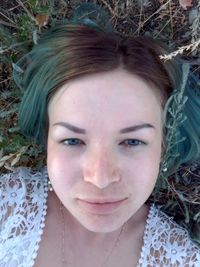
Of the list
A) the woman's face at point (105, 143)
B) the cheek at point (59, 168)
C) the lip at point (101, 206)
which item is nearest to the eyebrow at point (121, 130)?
the woman's face at point (105, 143)

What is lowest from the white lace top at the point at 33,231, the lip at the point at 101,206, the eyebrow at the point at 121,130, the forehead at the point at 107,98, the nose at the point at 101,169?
the white lace top at the point at 33,231

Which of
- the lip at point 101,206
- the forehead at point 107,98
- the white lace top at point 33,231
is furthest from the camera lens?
the white lace top at point 33,231

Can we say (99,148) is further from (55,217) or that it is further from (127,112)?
(55,217)

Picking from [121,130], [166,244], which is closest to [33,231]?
[166,244]

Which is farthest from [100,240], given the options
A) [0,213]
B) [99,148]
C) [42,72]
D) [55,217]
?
[42,72]

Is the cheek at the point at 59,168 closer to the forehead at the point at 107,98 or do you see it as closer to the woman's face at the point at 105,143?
the woman's face at the point at 105,143

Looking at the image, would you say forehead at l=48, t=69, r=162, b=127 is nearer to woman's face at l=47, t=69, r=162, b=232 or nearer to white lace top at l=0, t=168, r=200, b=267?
woman's face at l=47, t=69, r=162, b=232

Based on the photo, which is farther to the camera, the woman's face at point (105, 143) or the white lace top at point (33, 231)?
the white lace top at point (33, 231)

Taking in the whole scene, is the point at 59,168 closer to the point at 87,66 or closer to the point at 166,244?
the point at 87,66

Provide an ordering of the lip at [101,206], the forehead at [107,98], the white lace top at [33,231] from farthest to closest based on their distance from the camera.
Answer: the white lace top at [33,231] < the lip at [101,206] < the forehead at [107,98]
